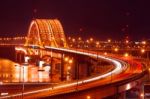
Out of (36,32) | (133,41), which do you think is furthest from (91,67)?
(133,41)

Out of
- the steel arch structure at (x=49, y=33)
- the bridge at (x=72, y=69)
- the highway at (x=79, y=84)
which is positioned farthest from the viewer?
the steel arch structure at (x=49, y=33)

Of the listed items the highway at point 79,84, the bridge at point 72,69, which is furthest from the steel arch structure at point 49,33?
the highway at point 79,84

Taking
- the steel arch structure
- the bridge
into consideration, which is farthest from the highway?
the steel arch structure

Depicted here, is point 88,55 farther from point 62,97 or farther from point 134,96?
point 62,97

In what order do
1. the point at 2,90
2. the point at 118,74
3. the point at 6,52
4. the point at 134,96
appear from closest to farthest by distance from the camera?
1. the point at 118,74
2. the point at 2,90
3. the point at 134,96
4. the point at 6,52

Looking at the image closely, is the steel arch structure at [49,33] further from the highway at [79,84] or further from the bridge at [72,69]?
the highway at [79,84]

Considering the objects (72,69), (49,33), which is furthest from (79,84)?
(49,33)

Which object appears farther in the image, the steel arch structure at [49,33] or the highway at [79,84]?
the steel arch structure at [49,33]

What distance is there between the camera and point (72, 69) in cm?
8075

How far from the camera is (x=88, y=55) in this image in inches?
2884

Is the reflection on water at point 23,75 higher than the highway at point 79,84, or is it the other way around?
the highway at point 79,84

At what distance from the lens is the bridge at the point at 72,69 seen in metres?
35.6

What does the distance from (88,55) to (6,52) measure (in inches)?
3467

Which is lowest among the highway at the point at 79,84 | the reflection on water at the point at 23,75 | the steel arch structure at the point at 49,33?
the reflection on water at the point at 23,75
